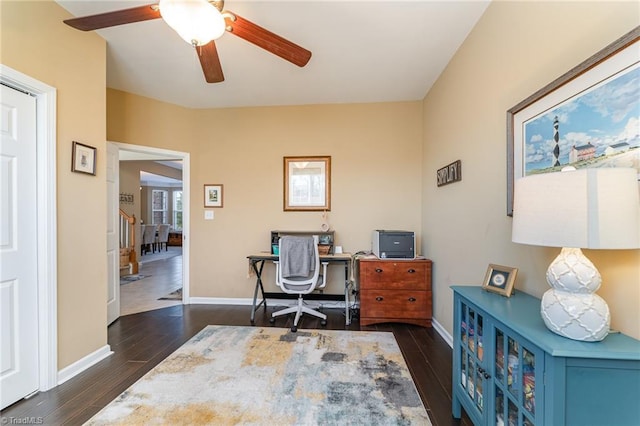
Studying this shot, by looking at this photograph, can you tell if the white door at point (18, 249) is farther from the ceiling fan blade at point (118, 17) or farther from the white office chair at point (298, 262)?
the white office chair at point (298, 262)

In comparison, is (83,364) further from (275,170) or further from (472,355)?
(472,355)

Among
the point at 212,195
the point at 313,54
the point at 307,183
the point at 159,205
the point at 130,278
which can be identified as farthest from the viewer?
the point at 159,205

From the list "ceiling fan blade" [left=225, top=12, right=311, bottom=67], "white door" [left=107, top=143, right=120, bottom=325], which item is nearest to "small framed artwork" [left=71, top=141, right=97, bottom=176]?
"white door" [left=107, top=143, right=120, bottom=325]

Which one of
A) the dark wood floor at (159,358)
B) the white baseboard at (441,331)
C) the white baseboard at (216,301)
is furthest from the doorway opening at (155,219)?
the white baseboard at (441,331)

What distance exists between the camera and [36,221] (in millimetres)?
1742

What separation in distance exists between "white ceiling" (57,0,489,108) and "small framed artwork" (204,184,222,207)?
111cm

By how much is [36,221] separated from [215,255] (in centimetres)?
196

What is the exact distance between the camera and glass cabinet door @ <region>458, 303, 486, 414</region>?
4.20ft

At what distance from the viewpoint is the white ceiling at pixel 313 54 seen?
71.9 inches

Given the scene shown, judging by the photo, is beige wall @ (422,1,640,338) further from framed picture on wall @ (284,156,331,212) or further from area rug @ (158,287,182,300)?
area rug @ (158,287,182,300)

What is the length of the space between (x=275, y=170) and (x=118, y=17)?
2172 mm

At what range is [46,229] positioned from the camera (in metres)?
1.76

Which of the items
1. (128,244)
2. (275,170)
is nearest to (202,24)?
(275,170)

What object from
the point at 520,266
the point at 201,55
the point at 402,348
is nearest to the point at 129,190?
the point at 201,55
